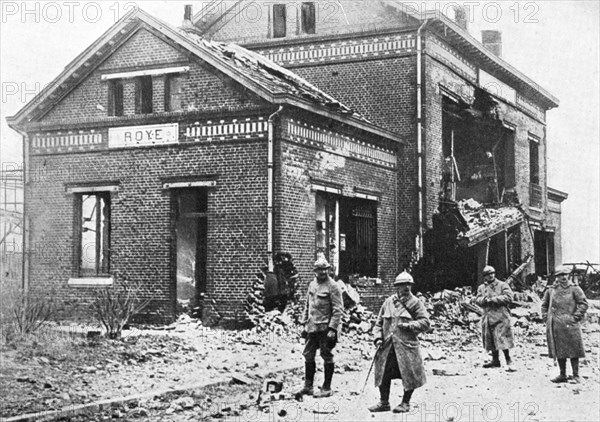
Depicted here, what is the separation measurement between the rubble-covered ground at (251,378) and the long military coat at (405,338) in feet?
1.67

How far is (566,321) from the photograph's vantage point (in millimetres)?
12406

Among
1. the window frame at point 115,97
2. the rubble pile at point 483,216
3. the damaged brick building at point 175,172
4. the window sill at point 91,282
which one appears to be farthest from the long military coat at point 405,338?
the rubble pile at point 483,216

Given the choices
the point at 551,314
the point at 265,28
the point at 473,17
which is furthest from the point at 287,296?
the point at 473,17

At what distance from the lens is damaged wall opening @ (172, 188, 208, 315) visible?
18750 millimetres

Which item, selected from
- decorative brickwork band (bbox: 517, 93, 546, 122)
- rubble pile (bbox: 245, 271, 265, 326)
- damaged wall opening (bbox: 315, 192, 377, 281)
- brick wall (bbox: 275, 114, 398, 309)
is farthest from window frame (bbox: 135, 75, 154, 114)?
decorative brickwork band (bbox: 517, 93, 546, 122)

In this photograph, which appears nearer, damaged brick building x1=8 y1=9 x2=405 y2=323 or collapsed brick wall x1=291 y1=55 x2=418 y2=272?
damaged brick building x1=8 y1=9 x2=405 y2=323

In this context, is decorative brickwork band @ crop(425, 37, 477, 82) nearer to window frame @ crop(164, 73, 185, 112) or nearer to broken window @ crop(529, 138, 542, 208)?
broken window @ crop(529, 138, 542, 208)

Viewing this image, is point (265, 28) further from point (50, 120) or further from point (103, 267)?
point (103, 267)

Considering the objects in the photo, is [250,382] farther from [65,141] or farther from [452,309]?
[65,141]

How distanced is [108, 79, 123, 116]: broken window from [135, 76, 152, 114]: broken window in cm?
54

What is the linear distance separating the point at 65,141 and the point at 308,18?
8.52 m

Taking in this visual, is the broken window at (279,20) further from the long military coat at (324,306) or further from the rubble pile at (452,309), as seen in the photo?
the long military coat at (324,306)

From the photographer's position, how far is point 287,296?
17.8 m

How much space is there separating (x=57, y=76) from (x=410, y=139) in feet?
32.8
